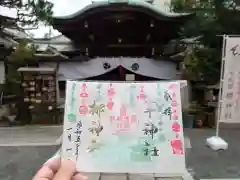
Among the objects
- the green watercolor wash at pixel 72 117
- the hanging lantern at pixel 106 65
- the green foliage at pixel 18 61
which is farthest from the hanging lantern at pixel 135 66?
the green watercolor wash at pixel 72 117

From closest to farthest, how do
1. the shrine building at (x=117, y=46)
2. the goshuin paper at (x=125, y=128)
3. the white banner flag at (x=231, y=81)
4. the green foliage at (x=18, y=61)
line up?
the goshuin paper at (x=125, y=128)
the white banner flag at (x=231, y=81)
the green foliage at (x=18, y=61)
the shrine building at (x=117, y=46)

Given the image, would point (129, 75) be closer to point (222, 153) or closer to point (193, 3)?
point (193, 3)

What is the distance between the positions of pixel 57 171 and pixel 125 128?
244cm

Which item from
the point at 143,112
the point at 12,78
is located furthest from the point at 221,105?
the point at 12,78

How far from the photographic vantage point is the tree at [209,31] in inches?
376

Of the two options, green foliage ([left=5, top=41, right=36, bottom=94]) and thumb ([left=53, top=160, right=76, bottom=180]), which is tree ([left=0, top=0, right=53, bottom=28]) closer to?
green foliage ([left=5, top=41, right=36, bottom=94])

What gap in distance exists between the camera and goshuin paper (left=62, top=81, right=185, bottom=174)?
3934 mm

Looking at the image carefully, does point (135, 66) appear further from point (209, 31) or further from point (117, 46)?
point (209, 31)

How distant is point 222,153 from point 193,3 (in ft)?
23.2

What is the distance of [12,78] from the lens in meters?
12.5

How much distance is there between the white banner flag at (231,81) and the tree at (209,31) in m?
2.99

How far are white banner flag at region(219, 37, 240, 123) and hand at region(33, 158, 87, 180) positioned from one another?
5.14 meters

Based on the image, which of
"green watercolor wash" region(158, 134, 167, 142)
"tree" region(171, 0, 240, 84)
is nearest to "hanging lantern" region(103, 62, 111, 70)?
"tree" region(171, 0, 240, 84)

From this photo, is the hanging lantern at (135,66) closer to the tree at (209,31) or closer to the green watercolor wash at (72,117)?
the tree at (209,31)
